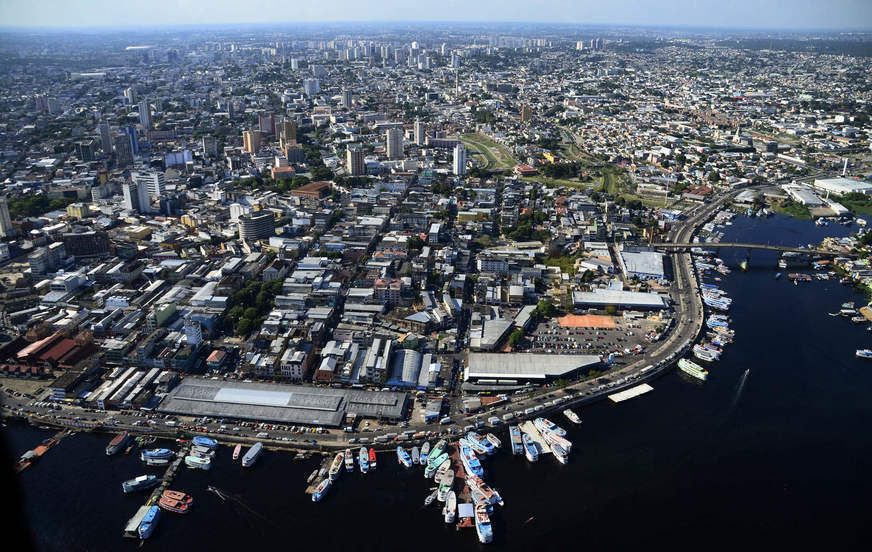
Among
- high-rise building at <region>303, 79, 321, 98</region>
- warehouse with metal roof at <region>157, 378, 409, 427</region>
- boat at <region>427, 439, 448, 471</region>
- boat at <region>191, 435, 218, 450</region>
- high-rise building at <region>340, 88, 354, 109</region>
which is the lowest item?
boat at <region>191, 435, 218, 450</region>

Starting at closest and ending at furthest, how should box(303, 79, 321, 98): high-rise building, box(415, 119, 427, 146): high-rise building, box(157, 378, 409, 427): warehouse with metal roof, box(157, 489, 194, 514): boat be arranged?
box(157, 489, 194, 514): boat
box(157, 378, 409, 427): warehouse with metal roof
box(415, 119, 427, 146): high-rise building
box(303, 79, 321, 98): high-rise building

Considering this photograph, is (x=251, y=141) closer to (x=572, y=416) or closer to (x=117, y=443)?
(x=117, y=443)

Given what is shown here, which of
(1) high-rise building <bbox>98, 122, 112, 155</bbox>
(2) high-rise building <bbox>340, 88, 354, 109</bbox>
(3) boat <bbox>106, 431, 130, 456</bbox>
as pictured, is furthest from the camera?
(2) high-rise building <bbox>340, 88, 354, 109</bbox>

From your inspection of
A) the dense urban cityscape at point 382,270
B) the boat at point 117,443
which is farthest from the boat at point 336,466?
the boat at point 117,443

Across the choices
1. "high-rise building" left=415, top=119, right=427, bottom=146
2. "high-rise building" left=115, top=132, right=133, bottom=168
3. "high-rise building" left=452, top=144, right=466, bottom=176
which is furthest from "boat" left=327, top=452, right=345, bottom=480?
"high-rise building" left=415, top=119, right=427, bottom=146

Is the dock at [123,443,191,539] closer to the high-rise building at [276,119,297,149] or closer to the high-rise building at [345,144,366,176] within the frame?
the high-rise building at [345,144,366,176]

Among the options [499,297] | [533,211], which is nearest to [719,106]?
[533,211]

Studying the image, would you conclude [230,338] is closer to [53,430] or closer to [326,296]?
[326,296]

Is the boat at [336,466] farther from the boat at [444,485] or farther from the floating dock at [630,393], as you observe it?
the floating dock at [630,393]
